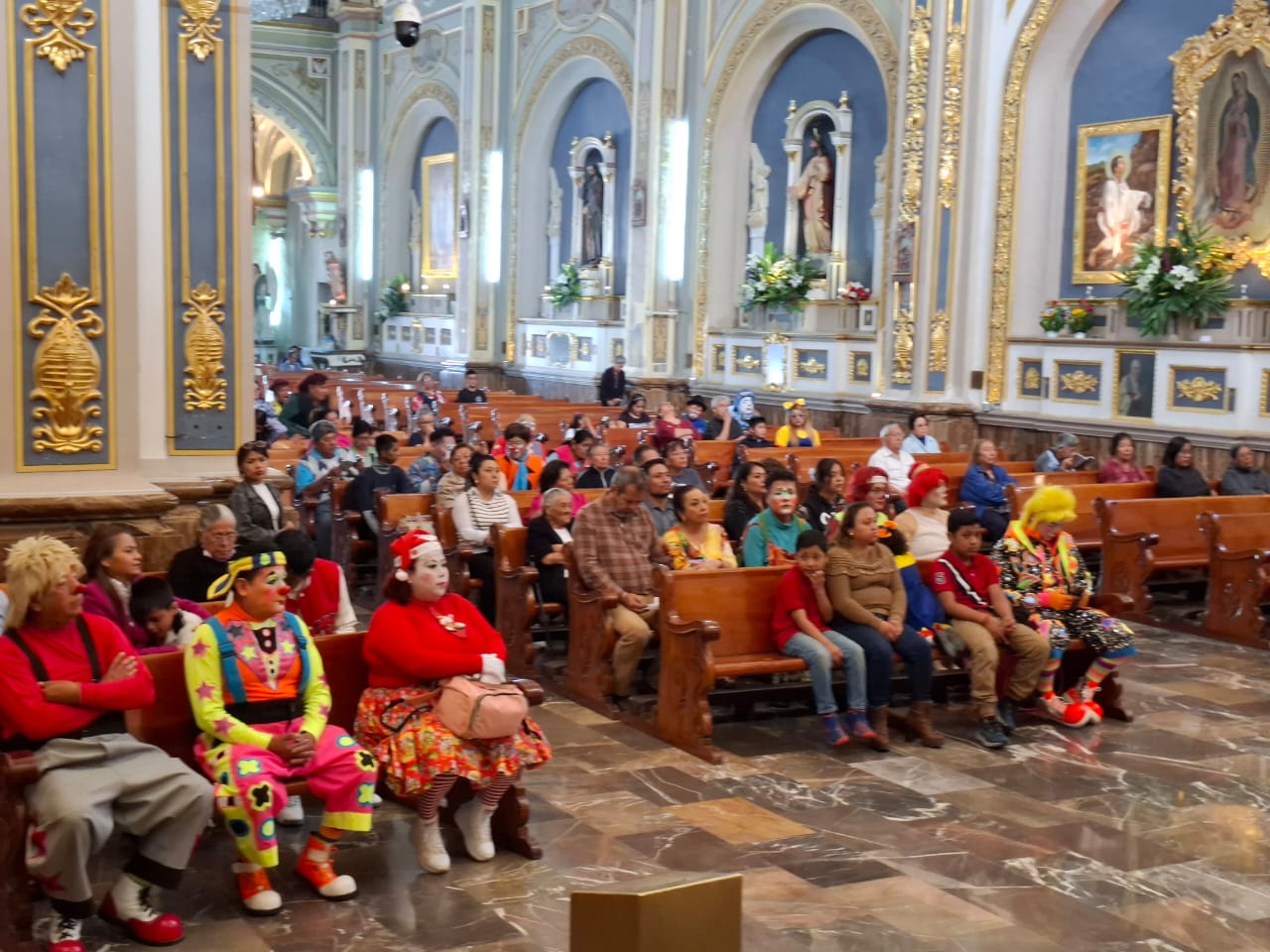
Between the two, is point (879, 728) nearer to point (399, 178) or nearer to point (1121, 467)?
point (1121, 467)

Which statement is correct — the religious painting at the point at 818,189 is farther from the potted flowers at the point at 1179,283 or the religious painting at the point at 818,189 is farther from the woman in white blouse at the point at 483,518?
the woman in white blouse at the point at 483,518

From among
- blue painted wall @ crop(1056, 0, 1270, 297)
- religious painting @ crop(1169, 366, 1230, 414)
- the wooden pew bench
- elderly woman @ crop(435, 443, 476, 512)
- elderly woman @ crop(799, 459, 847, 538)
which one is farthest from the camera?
blue painted wall @ crop(1056, 0, 1270, 297)

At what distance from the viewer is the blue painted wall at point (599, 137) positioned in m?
22.5

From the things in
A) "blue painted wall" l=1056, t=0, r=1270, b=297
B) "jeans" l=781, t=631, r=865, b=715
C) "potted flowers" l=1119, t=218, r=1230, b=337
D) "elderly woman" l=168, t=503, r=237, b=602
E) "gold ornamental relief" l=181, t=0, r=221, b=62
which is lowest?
"jeans" l=781, t=631, r=865, b=715

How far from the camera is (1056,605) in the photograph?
7457 millimetres

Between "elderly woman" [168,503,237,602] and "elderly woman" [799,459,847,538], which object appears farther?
"elderly woman" [799,459,847,538]

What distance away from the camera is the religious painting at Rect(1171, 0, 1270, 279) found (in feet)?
43.7

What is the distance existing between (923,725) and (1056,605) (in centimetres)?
102

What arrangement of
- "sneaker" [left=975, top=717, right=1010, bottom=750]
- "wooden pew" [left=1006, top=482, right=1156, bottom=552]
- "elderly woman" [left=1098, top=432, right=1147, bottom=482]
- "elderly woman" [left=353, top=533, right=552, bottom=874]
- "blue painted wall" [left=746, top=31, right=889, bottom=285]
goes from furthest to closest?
"blue painted wall" [left=746, top=31, right=889, bottom=285] → "elderly woman" [left=1098, top=432, right=1147, bottom=482] → "wooden pew" [left=1006, top=482, right=1156, bottom=552] → "sneaker" [left=975, top=717, right=1010, bottom=750] → "elderly woman" [left=353, top=533, right=552, bottom=874]

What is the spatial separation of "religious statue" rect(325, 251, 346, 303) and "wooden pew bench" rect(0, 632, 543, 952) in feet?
82.2

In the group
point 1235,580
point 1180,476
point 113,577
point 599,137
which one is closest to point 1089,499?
point 1180,476

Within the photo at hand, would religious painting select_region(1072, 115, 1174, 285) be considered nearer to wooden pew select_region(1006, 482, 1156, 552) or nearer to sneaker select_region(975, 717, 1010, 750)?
wooden pew select_region(1006, 482, 1156, 552)

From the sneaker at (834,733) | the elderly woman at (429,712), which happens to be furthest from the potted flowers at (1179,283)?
the elderly woman at (429,712)

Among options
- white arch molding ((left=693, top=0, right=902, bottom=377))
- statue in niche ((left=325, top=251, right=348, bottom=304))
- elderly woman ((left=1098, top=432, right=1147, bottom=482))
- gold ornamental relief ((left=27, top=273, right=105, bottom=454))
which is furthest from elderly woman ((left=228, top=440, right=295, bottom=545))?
statue in niche ((left=325, top=251, right=348, bottom=304))
